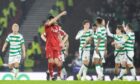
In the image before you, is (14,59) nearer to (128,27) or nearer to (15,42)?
(15,42)

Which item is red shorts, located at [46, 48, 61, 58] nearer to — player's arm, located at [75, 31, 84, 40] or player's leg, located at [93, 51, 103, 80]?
player's leg, located at [93, 51, 103, 80]

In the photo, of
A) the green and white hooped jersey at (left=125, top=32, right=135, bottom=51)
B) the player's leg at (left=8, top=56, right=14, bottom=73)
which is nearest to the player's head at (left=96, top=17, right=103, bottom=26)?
the green and white hooped jersey at (left=125, top=32, right=135, bottom=51)

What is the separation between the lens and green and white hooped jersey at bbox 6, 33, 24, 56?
16531mm

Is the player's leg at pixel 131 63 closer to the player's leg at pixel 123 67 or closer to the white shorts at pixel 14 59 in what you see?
the player's leg at pixel 123 67

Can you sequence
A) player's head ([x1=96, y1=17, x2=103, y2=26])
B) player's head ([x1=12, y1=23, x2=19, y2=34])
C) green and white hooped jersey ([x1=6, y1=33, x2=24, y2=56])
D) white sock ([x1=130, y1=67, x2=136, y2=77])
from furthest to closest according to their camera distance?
player's head ([x1=12, y1=23, x2=19, y2=34]) < white sock ([x1=130, y1=67, x2=136, y2=77]) < player's head ([x1=96, y1=17, x2=103, y2=26]) < green and white hooped jersey ([x1=6, y1=33, x2=24, y2=56])

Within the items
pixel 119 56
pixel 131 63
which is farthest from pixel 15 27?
pixel 131 63

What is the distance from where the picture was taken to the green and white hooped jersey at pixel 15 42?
16531mm

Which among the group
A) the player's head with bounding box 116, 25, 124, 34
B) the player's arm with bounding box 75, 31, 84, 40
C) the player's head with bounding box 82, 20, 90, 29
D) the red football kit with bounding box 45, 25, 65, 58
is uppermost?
the player's head with bounding box 82, 20, 90, 29

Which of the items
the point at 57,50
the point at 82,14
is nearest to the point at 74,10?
the point at 82,14

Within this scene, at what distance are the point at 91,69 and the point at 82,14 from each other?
1.77m

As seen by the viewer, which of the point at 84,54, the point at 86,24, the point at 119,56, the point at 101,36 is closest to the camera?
the point at 101,36

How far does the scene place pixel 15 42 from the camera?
16.6 metres

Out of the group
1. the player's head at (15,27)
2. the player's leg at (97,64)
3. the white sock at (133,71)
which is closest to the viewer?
the player's leg at (97,64)

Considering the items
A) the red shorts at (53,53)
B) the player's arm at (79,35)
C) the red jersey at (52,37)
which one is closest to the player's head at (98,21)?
the player's arm at (79,35)
